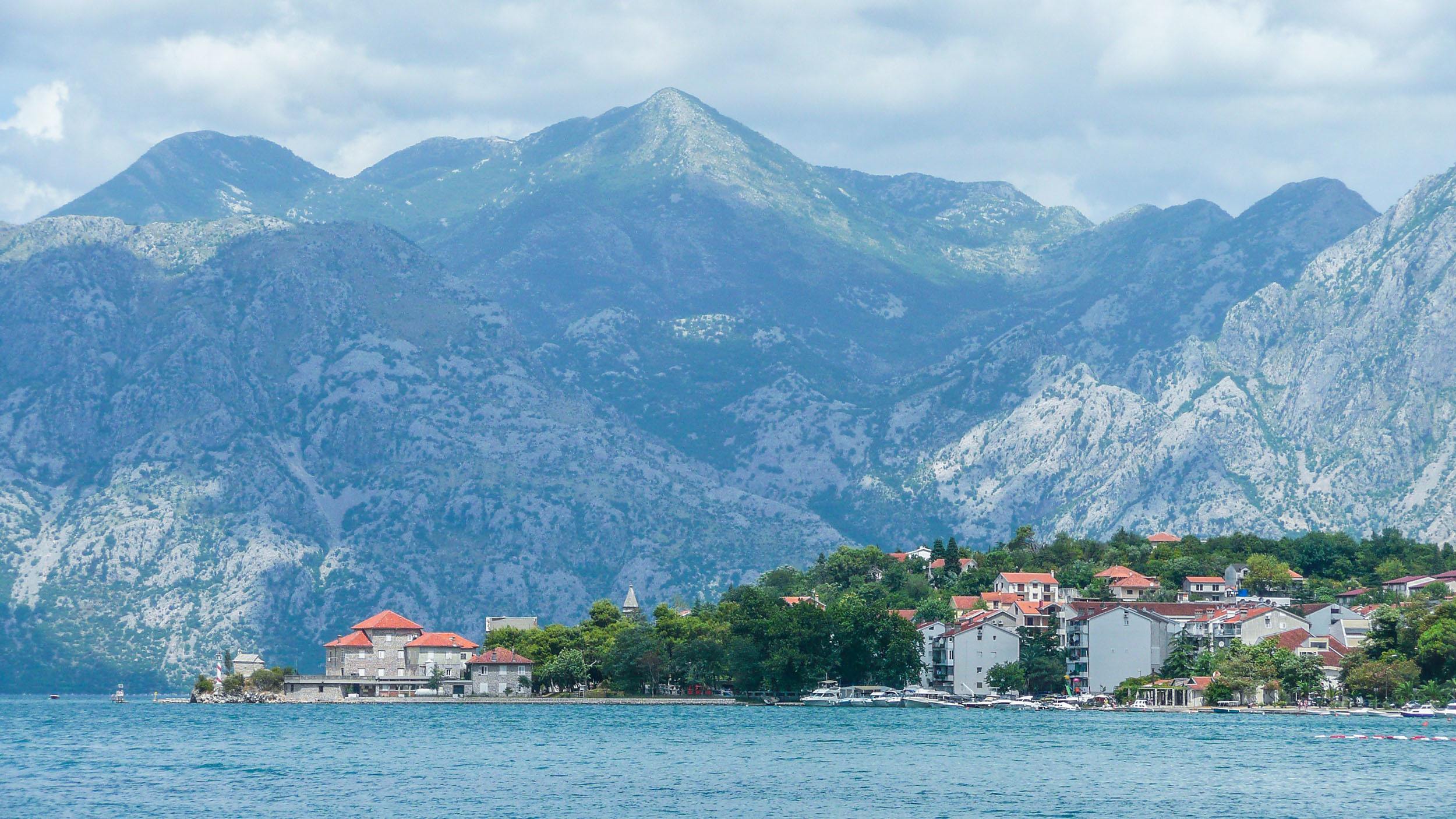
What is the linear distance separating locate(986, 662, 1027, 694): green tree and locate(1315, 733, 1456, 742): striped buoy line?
178ft

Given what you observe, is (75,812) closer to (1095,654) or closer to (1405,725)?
(1405,725)

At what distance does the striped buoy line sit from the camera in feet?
444

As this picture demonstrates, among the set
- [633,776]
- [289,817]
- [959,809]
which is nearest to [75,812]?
[289,817]

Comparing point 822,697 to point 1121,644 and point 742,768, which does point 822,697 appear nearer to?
point 1121,644

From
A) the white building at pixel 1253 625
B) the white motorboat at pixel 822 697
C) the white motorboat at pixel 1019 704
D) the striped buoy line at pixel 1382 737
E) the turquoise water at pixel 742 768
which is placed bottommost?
the turquoise water at pixel 742 768

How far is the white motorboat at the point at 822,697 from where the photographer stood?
188 m

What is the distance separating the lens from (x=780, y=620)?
603 ft

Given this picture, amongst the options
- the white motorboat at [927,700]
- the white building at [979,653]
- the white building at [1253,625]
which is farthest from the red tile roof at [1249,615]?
the white motorboat at [927,700]

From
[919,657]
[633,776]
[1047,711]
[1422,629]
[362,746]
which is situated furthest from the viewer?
[919,657]

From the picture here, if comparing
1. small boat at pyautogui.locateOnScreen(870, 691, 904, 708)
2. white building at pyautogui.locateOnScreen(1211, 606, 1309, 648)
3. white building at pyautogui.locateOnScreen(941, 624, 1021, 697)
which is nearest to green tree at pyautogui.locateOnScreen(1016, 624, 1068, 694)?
white building at pyautogui.locateOnScreen(941, 624, 1021, 697)

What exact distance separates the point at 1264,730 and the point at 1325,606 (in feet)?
179

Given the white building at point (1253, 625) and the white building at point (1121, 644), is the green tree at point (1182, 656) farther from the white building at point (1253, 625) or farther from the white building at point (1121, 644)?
the white building at point (1253, 625)

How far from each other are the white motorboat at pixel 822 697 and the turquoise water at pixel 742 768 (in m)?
17.3

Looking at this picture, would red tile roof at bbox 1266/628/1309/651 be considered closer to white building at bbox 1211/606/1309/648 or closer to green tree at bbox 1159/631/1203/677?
white building at bbox 1211/606/1309/648
